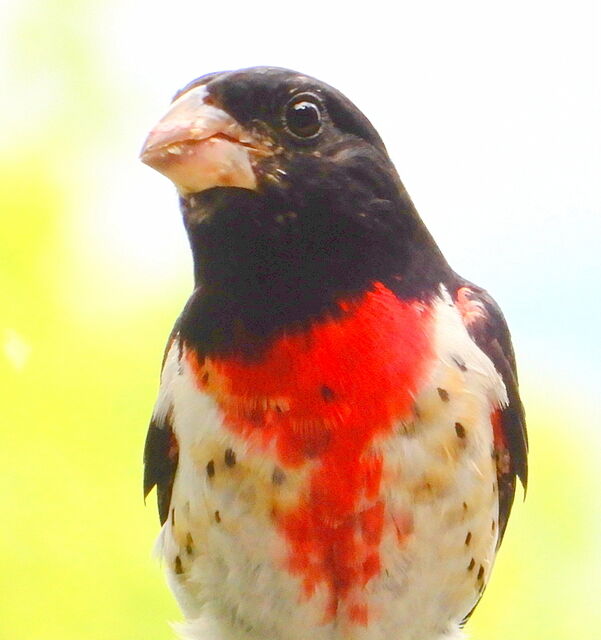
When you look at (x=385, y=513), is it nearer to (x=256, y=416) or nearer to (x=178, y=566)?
(x=256, y=416)

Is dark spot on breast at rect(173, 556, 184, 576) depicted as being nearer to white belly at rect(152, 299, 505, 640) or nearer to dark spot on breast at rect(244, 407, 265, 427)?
white belly at rect(152, 299, 505, 640)

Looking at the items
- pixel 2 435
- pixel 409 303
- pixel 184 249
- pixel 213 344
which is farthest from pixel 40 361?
pixel 409 303

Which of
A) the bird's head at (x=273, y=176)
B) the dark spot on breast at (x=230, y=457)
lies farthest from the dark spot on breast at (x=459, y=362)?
the dark spot on breast at (x=230, y=457)

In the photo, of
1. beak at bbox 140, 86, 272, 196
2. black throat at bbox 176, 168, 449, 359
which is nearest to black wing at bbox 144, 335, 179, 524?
black throat at bbox 176, 168, 449, 359

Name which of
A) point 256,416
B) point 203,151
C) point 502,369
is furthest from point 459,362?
point 203,151

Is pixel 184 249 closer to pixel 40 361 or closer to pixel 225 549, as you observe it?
pixel 40 361

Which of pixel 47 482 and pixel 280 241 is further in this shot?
pixel 47 482
